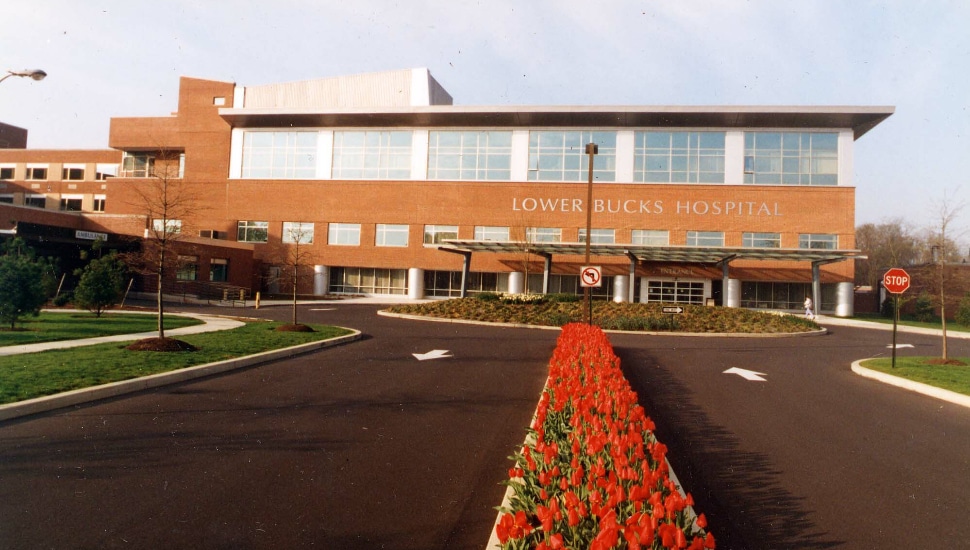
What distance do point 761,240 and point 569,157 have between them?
14.5 m

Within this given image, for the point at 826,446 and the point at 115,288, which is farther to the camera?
the point at 115,288

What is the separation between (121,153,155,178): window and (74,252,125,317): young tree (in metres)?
37.2

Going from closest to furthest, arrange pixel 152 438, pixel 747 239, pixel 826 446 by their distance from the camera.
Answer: pixel 152 438, pixel 826 446, pixel 747 239

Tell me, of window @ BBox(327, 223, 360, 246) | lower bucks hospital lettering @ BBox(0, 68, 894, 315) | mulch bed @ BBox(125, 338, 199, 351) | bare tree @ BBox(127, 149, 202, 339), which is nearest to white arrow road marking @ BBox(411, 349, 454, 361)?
mulch bed @ BBox(125, 338, 199, 351)

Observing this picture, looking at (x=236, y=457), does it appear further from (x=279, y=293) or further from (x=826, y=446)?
(x=279, y=293)

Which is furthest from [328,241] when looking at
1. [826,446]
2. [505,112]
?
[826,446]

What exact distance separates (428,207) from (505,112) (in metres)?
8.78

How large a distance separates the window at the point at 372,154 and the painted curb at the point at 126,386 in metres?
35.6

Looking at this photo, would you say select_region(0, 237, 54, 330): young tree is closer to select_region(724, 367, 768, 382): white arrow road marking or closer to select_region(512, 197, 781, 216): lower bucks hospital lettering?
select_region(724, 367, 768, 382): white arrow road marking

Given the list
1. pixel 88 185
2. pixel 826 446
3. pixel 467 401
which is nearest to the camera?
pixel 826 446

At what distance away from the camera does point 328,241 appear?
48.7 m

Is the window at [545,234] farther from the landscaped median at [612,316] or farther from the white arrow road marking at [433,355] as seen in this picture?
the white arrow road marking at [433,355]

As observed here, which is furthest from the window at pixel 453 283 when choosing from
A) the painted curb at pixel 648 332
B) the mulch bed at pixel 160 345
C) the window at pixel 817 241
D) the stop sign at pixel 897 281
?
the mulch bed at pixel 160 345

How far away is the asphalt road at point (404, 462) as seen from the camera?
452 centimetres
